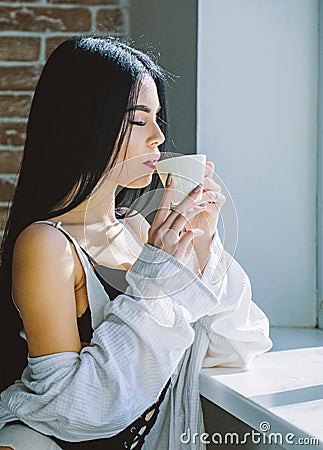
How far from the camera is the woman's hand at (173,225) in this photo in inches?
46.5

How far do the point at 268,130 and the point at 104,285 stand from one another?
21.5 inches

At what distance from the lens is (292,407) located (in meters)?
1.03

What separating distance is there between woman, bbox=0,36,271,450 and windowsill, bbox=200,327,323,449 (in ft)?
0.14

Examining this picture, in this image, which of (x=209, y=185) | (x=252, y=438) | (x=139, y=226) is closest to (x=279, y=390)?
(x=252, y=438)

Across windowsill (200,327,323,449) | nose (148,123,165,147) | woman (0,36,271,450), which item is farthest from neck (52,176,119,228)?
windowsill (200,327,323,449)

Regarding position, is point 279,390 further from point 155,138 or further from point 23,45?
point 23,45

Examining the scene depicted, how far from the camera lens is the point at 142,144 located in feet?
4.11

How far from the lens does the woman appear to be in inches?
45.1

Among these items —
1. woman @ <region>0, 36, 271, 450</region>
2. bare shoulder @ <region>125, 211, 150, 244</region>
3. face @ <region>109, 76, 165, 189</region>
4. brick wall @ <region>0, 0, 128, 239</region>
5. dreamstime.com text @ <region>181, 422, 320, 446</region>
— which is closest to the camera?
dreamstime.com text @ <region>181, 422, 320, 446</region>

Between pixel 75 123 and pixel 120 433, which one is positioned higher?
pixel 75 123

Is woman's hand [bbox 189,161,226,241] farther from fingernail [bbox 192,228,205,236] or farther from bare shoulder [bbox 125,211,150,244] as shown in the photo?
bare shoulder [bbox 125,211,150,244]

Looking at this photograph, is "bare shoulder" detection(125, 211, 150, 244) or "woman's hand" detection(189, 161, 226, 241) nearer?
"woman's hand" detection(189, 161, 226, 241)

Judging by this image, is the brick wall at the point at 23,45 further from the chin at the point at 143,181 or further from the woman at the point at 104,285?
the chin at the point at 143,181

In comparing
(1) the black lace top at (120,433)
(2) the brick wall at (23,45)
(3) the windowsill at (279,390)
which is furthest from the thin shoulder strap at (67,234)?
(2) the brick wall at (23,45)
